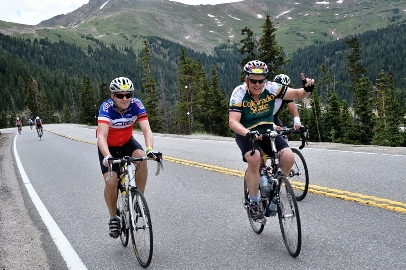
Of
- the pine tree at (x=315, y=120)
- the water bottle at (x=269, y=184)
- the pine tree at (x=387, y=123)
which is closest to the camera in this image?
the water bottle at (x=269, y=184)

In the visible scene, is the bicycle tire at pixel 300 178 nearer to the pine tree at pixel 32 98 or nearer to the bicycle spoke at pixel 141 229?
the bicycle spoke at pixel 141 229

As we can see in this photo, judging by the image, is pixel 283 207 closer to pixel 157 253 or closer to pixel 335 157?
pixel 157 253

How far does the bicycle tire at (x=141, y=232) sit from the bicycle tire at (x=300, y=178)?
10.9 ft

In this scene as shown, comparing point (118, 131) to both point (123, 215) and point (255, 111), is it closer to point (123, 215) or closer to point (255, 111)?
point (123, 215)

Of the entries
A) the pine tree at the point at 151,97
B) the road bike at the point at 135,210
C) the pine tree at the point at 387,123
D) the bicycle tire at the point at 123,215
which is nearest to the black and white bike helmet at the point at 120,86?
the road bike at the point at 135,210

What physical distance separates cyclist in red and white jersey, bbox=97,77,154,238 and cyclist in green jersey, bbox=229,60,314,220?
Result: 122 cm

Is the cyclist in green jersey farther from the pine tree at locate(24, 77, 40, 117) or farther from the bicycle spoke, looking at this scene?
the pine tree at locate(24, 77, 40, 117)

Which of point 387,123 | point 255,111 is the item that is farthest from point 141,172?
point 387,123

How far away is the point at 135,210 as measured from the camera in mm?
4520

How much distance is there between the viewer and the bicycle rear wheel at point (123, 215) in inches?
190

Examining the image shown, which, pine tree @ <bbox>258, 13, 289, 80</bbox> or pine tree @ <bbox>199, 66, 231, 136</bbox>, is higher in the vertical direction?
pine tree @ <bbox>258, 13, 289, 80</bbox>

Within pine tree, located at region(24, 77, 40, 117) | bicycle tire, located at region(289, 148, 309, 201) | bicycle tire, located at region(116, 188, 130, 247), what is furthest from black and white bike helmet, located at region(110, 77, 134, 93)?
pine tree, located at region(24, 77, 40, 117)

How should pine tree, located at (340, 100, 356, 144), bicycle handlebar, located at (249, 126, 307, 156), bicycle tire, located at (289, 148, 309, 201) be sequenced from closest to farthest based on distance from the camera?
1. bicycle handlebar, located at (249, 126, 307, 156)
2. bicycle tire, located at (289, 148, 309, 201)
3. pine tree, located at (340, 100, 356, 144)

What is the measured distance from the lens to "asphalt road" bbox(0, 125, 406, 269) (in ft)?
14.1
